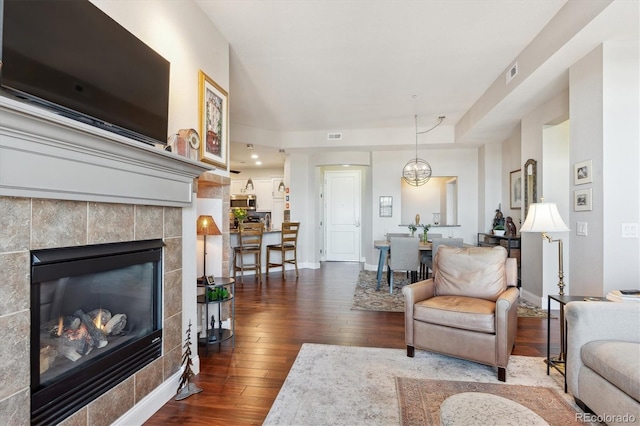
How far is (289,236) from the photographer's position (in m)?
6.70

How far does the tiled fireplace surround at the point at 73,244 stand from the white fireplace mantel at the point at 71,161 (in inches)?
0.6

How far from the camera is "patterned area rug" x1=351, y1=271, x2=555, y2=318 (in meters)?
3.88

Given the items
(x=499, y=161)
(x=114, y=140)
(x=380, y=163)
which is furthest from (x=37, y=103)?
(x=499, y=161)

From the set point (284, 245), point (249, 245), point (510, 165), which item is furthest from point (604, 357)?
point (284, 245)

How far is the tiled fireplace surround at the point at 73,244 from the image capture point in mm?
1146

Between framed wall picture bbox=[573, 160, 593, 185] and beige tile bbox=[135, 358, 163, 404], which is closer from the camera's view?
beige tile bbox=[135, 358, 163, 404]

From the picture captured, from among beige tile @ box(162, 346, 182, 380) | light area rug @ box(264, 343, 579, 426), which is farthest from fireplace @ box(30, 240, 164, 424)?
light area rug @ box(264, 343, 579, 426)

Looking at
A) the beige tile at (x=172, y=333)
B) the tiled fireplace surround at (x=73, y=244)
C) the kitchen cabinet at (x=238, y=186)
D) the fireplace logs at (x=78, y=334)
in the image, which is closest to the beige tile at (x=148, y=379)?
the tiled fireplace surround at (x=73, y=244)

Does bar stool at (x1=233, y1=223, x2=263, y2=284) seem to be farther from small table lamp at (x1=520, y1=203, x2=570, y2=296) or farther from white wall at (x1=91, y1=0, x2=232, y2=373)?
small table lamp at (x1=520, y1=203, x2=570, y2=296)

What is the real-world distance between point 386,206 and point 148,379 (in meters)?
5.52

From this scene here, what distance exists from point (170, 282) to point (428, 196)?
709 centimetres

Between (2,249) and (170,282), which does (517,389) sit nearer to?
(170,282)

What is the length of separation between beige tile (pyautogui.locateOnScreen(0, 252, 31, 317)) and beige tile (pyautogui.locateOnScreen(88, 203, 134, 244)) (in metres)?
0.31

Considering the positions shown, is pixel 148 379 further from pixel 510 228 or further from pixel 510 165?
pixel 510 165
